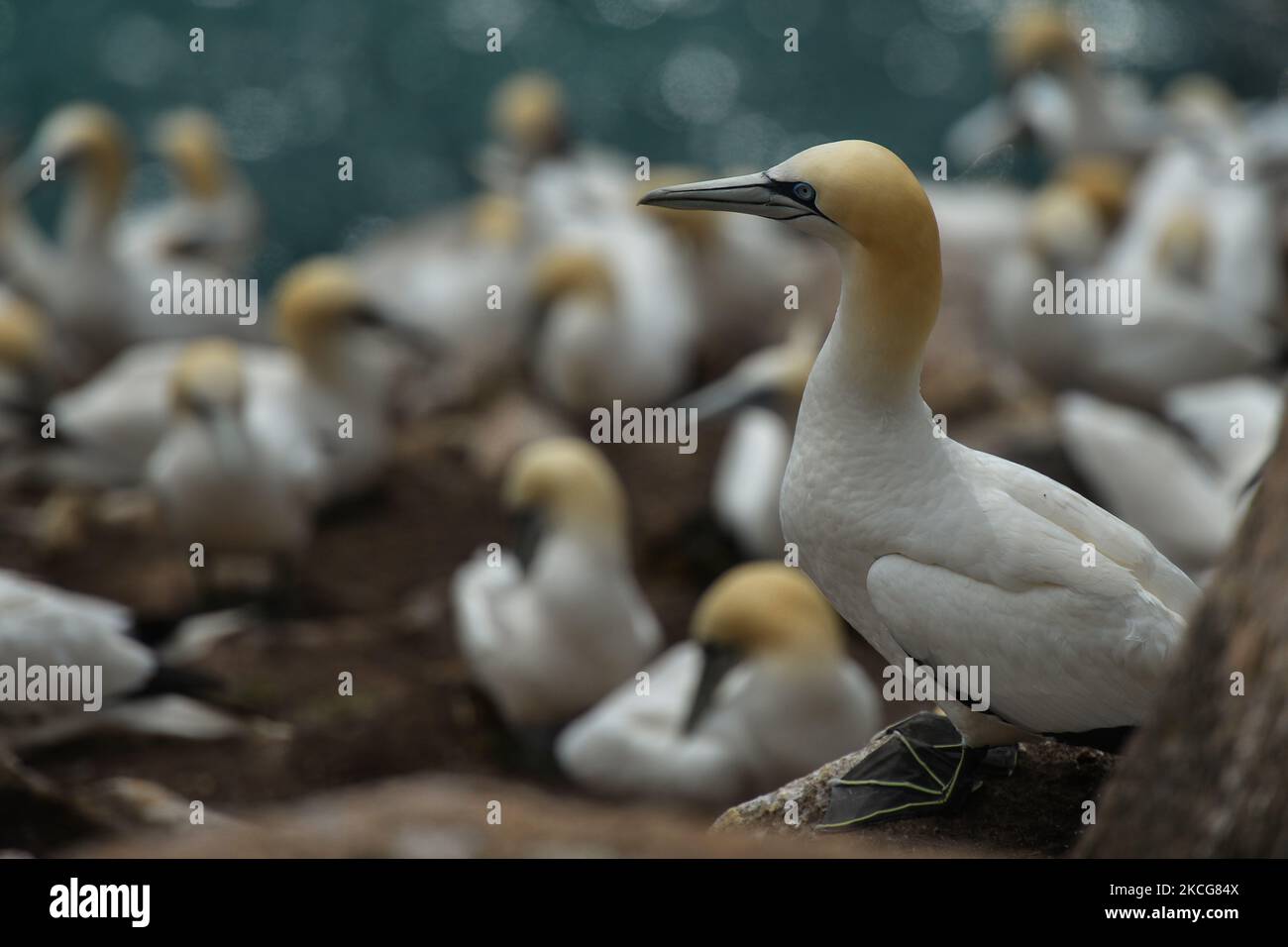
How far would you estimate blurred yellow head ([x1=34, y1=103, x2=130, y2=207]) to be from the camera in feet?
40.8

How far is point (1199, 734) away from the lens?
276 centimetres

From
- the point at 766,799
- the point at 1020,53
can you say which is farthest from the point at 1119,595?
the point at 1020,53

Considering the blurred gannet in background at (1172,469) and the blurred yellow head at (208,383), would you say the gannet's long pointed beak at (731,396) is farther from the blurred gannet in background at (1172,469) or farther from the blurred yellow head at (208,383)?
the blurred yellow head at (208,383)

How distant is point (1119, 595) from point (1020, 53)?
446 inches

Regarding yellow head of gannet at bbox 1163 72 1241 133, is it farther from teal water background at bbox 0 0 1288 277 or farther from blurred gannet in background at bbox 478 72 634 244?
blurred gannet in background at bbox 478 72 634 244

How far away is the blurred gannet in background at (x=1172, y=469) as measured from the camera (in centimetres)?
774

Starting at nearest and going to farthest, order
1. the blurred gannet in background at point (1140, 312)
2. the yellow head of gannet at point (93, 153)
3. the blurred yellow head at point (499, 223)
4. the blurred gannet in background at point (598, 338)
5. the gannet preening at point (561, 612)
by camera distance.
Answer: the gannet preening at point (561, 612), the blurred gannet in background at point (1140, 312), the blurred gannet in background at point (598, 338), the yellow head of gannet at point (93, 153), the blurred yellow head at point (499, 223)

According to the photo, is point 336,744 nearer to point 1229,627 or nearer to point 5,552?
point 5,552

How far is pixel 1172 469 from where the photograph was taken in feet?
25.9

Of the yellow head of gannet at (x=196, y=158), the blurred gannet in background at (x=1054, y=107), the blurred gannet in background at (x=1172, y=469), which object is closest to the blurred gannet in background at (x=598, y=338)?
the blurred gannet in background at (x=1172, y=469)

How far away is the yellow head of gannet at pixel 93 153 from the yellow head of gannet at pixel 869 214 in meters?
10.0

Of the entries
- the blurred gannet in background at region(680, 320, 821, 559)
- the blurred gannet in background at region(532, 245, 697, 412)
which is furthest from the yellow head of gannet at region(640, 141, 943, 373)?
the blurred gannet in background at region(532, 245, 697, 412)

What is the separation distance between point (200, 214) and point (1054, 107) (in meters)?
7.80

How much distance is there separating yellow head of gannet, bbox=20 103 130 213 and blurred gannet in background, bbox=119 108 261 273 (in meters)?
0.89
